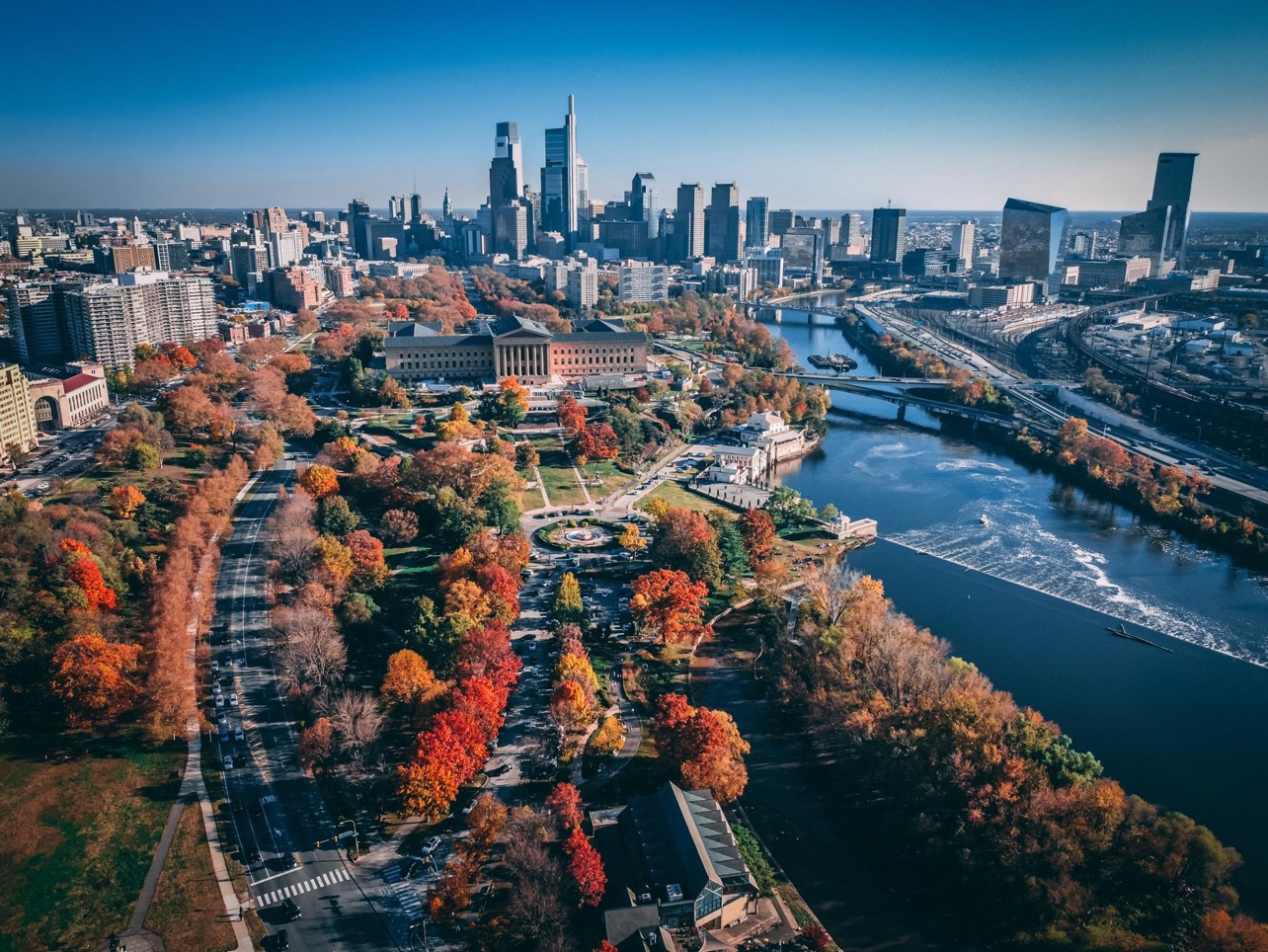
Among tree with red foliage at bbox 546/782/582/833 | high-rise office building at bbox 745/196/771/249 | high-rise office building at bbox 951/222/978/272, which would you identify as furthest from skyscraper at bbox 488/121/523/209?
tree with red foliage at bbox 546/782/582/833

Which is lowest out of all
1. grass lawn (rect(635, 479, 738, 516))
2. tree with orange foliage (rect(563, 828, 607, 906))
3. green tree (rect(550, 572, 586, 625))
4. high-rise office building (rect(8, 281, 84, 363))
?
tree with orange foliage (rect(563, 828, 607, 906))

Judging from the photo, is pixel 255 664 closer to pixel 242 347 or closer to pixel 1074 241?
pixel 242 347

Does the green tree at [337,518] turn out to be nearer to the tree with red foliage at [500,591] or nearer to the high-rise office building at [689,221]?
the tree with red foliage at [500,591]

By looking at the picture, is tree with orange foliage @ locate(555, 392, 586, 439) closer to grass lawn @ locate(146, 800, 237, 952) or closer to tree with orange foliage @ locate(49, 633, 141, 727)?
tree with orange foliage @ locate(49, 633, 141, 727)

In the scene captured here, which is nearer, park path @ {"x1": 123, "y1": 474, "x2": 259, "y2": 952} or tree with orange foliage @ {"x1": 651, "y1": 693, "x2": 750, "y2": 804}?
park path @ {"x1": 123, "y1": 474, "x2": 259, "y2": 952}

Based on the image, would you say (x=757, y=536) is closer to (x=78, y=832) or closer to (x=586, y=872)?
(x=586, y=872)

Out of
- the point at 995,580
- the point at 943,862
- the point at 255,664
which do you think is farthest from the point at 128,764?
the point at 995,580

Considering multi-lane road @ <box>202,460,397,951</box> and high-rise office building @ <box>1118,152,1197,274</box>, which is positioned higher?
high-rise office building @ <box>1118,152,1197,274</box>
